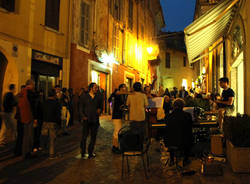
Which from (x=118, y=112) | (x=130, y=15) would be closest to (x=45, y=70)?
(x=118, y=112)

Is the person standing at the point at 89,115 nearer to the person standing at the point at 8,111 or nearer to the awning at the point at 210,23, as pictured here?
the person standing at the point at 8,111

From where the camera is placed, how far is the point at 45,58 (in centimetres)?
1079

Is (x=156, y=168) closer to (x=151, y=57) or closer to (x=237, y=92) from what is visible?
(x=237, y=92)

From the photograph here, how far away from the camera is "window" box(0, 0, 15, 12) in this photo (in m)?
9.05

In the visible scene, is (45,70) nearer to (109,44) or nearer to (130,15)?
(109,44)

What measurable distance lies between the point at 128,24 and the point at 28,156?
16645 mm

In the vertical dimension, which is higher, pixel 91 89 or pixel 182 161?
pixel 91 89

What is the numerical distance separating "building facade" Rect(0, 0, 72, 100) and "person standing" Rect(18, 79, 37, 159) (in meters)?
4.30

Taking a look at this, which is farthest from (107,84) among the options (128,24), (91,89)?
(91,89)

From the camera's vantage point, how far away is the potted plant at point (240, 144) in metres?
4.40

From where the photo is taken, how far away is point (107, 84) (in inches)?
648

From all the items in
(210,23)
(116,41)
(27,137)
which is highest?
(116,41)

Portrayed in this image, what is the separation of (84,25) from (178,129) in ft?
35.7

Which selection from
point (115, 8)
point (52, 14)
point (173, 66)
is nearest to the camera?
point (52, 14)
